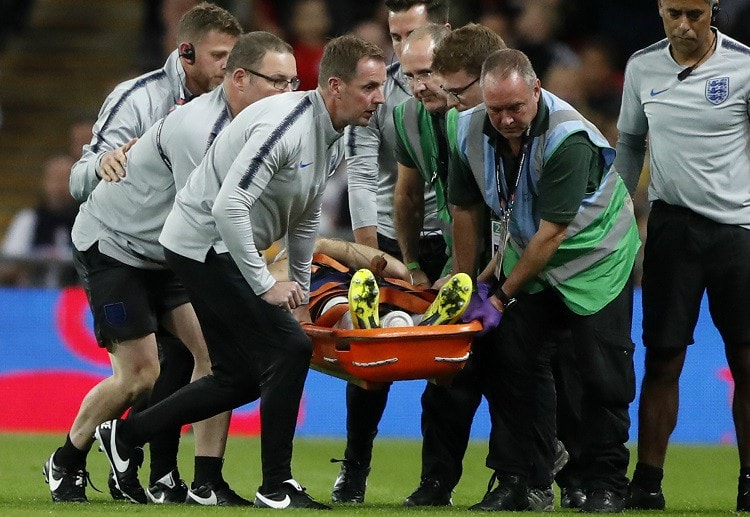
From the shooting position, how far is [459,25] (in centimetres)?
1125

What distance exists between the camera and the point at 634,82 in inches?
239

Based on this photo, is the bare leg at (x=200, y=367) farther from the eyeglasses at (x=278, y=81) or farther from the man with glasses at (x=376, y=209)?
the eyeglasses at (x=278, y=81)

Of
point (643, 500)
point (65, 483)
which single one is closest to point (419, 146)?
point (643, 500)

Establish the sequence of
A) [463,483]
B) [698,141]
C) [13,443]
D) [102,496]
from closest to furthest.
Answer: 1. [698,141]
2. [102,496]
3. [463,483]
4. [13,443]

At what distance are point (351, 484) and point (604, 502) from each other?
137 centimetres

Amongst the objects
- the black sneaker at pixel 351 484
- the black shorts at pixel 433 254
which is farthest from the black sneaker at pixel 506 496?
the black shorts at pixel 433 254

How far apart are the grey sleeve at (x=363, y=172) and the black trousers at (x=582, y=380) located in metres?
1.19

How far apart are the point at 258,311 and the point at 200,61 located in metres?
1.37

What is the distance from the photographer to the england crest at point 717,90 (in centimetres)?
579

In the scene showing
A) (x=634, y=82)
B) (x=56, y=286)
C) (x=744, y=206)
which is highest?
(x=634, y=82)

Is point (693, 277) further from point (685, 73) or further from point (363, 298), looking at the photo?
point (363, 298)

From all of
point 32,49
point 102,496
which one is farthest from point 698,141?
point 32,49

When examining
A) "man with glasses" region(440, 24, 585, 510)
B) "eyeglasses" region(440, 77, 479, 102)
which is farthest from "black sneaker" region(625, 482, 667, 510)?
"eyeglasses" region(440, 77, 479, 102)

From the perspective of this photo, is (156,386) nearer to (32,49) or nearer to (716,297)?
(716,297)
